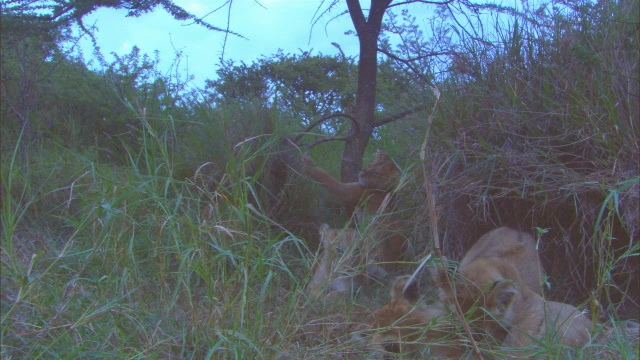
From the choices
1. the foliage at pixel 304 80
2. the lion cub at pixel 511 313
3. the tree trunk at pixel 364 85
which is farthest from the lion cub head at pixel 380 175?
the foliage at pixel 304 80

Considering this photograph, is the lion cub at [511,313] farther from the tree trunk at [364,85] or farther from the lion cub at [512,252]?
the tree trunk at [364,85]

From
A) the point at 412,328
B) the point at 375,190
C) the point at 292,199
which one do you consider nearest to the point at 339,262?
the point at 412,328

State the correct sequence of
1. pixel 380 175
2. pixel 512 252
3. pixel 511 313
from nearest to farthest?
pixel 511 313
pixel 512 252
pixel 380 175

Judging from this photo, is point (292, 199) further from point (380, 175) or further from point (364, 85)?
point (364, 85)

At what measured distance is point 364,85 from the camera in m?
5.13

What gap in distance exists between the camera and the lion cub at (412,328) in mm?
2988

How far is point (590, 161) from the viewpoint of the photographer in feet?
12.4

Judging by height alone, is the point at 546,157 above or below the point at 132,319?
above

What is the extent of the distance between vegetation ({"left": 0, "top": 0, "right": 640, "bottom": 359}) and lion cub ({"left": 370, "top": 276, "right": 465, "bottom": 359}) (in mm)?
136

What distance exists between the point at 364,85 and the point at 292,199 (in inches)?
41.2

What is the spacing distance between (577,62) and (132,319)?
3.02 metres

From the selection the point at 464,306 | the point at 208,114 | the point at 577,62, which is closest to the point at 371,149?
the point at 208,114

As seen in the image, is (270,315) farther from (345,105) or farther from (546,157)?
(345,105)

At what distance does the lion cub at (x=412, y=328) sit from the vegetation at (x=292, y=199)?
0.14m
